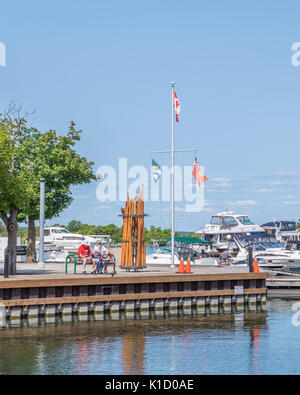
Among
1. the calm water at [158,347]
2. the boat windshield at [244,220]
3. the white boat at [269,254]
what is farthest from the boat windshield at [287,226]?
the calm water at [158,347]

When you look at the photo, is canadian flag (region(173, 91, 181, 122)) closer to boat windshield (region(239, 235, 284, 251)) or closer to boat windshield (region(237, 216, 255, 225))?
boat windshield (region(239, 235, 284, 251))

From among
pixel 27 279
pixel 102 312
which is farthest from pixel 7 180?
pixel 102 312

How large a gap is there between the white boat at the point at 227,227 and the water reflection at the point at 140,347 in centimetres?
5912

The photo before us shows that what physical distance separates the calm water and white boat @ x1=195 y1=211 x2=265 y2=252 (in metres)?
58.7

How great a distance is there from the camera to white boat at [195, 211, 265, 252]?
93.2 meters

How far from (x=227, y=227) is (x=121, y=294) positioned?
61517 mm

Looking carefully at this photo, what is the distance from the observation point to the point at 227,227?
94.5 meters

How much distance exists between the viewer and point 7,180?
35.5 metres

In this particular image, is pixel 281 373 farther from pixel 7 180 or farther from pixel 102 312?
pixel 7 180

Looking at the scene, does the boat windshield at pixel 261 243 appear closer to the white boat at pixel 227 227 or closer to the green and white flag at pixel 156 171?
the white boat at pixel 227 227

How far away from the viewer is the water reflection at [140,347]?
23.0m

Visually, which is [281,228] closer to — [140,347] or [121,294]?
[121,294]

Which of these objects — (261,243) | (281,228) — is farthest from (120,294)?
(281,228)

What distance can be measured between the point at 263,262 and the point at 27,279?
27158 millimetres
